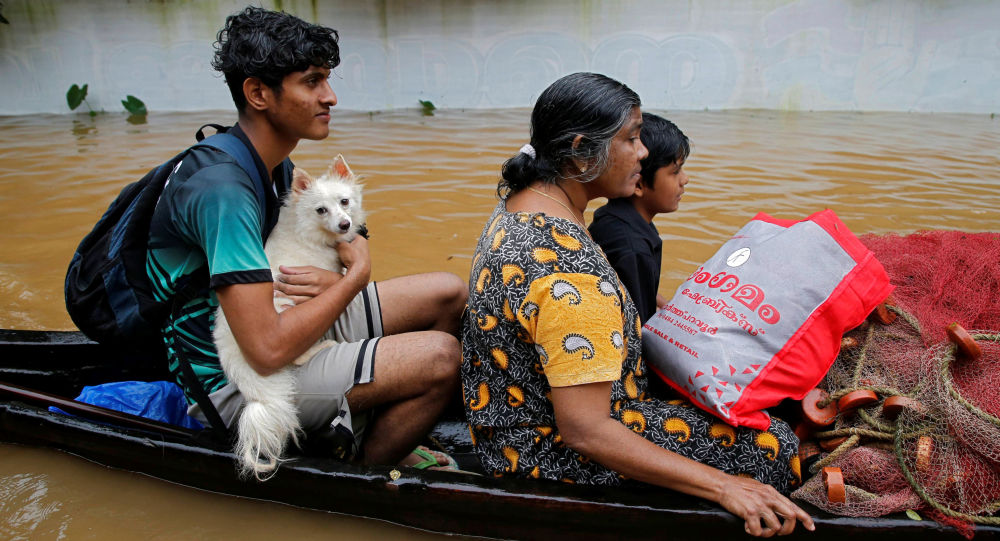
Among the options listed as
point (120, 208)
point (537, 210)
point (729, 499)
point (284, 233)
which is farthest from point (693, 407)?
point (120, 208)

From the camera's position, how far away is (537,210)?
1.96m

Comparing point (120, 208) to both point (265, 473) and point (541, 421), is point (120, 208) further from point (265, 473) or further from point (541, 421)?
point (541, 421)

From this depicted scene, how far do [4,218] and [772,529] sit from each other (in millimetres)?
6781

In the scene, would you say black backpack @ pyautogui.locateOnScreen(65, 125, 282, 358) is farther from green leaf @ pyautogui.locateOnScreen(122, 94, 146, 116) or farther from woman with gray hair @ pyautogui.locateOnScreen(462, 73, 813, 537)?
green leaf @ pyautogui.locateOnScreen(122, 94, 146, 116)

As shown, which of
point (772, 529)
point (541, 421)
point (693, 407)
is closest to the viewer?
point (772, 529)

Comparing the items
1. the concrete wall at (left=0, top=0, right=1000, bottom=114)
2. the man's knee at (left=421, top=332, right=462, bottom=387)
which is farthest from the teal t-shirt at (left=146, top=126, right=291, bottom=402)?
the concrete wall at (left=0, top=0, right=1000, bottom=114)

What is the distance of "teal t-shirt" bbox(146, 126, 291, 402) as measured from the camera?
1.87m

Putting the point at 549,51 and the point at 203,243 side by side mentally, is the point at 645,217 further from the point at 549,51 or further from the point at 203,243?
the point at 549,51

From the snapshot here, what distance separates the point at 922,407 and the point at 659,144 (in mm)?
1350

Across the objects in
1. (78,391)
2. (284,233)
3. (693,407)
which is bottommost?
(78,391)

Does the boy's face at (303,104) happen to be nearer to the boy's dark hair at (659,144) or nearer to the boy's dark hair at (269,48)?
the boy's dark hair at (269,48)

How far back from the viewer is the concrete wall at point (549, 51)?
10.8 metres

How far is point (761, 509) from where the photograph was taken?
1897mm

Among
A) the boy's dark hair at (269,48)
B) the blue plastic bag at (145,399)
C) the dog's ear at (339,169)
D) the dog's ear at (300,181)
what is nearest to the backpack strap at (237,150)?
the boy's dark hair at (269,48)
